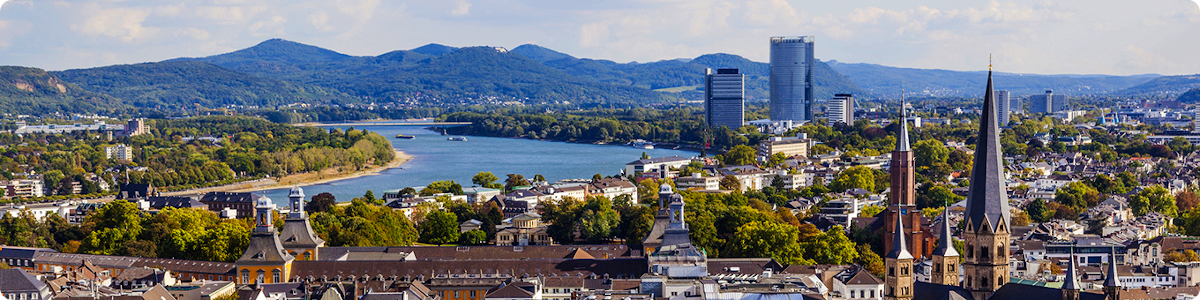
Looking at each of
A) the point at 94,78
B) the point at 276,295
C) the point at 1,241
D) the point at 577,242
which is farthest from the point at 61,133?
the point at 94,78

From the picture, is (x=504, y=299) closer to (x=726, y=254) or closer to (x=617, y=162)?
(x=726, y=254)

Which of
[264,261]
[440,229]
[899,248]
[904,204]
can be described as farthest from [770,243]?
[264,261]

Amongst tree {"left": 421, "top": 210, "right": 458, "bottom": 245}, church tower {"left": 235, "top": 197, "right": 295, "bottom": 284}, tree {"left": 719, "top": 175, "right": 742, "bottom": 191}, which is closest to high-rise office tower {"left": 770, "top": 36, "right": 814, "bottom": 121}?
tree {"left": 719, "top": 175, "right": 742, "bottom": 191}

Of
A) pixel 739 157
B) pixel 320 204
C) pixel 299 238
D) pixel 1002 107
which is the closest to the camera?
pixel 299 238

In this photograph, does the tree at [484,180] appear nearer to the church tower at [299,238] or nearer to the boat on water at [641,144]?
the church tower at [299,238]

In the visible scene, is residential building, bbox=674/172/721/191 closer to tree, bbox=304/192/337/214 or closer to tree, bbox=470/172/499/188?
tree, bbox=470/172/499/188

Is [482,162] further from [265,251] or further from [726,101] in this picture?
[265,251]
